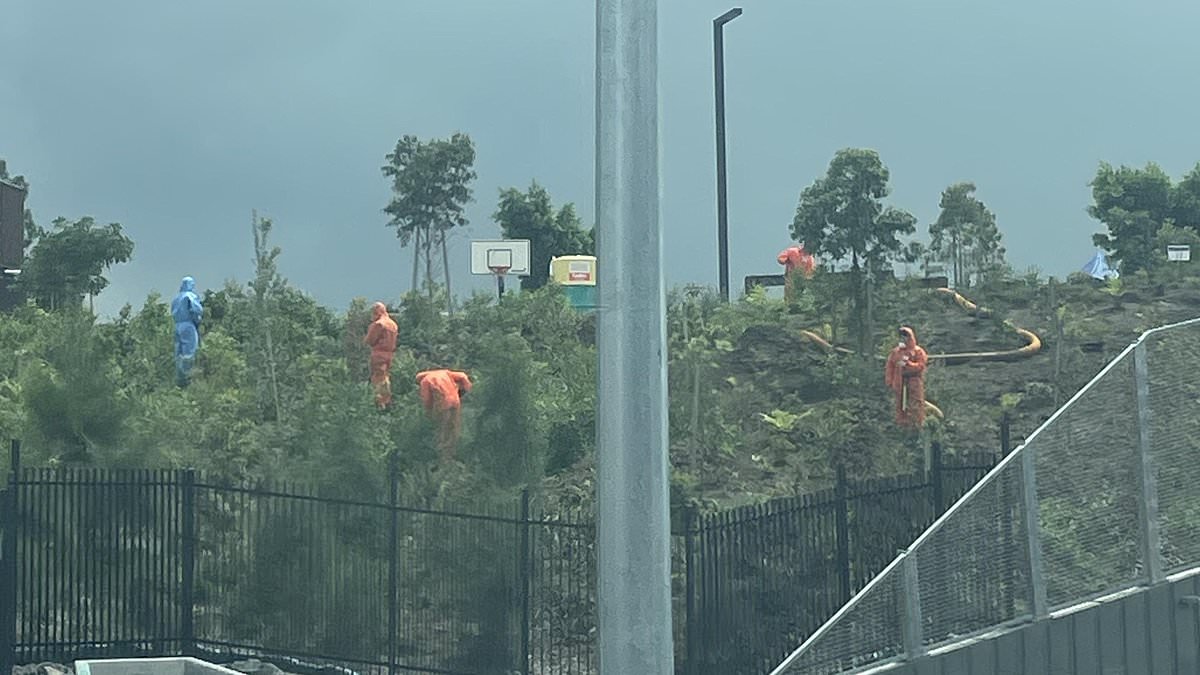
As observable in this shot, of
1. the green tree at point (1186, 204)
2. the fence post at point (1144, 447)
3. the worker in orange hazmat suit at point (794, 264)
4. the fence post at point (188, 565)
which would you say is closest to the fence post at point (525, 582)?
the fence post at point (188, 565)

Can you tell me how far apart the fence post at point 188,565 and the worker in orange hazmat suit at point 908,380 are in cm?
1027

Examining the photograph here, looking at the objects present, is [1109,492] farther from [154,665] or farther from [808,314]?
[808,314]

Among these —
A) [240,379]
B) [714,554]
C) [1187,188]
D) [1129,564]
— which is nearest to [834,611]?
[714,554]

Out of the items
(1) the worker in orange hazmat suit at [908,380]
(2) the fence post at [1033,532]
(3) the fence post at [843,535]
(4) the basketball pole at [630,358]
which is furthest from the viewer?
(1) the worker in orange hazmat suit at [908,380]

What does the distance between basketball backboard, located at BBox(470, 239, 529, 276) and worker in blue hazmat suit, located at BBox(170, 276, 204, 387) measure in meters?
13.1

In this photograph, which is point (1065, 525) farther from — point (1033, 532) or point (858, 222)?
point (858, 222)

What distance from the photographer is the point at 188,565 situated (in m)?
14.6

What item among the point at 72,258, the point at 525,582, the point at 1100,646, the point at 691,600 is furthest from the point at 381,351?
the point at 72,258

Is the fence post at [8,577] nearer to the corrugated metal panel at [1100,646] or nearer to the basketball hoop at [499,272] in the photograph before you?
the corrugated metal panel at [1100,646]

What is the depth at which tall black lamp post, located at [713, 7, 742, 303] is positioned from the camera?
1363 inches

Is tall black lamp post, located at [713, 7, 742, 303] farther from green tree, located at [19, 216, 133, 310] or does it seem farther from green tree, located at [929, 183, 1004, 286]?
green tree, located at [19, 216, 133, 310]

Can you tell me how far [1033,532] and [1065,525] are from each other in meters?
0.31

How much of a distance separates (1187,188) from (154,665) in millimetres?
45850

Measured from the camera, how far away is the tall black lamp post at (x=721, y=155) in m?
34.6
